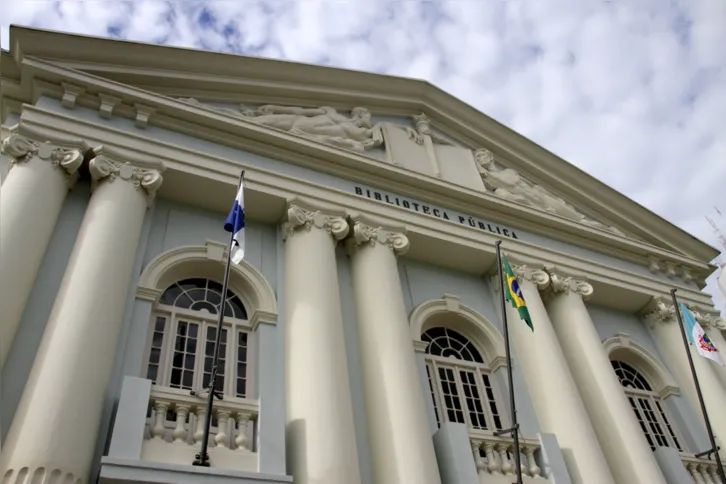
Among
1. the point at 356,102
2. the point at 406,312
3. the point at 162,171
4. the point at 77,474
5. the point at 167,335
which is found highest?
the point at 356,102

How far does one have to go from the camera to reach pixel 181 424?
316 inches

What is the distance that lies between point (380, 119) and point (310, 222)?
201 inches

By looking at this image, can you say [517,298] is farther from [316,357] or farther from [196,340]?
[196,340]

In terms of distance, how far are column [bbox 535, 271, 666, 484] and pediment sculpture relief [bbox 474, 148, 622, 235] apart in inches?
99.1

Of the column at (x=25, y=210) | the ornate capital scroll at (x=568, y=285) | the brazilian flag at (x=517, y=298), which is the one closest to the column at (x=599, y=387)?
the ornate capital scroll at (x=568, y=285)

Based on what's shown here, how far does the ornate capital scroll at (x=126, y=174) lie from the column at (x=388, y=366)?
144 inches

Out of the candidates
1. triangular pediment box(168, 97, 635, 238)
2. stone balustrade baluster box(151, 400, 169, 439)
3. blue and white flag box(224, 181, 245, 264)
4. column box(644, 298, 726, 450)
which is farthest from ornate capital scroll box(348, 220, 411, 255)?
column box(644, 298, 726, 450)

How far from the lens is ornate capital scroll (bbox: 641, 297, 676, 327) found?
15.2 m

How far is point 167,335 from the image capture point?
374 inches

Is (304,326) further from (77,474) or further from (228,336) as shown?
(77,474)

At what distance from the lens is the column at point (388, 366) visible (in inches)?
350

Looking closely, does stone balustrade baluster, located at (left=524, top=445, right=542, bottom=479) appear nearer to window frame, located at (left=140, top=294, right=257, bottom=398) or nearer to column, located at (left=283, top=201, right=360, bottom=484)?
column, located at (left=283, top=201, right=360, bottom=484)

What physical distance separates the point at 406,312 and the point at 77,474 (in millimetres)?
6329

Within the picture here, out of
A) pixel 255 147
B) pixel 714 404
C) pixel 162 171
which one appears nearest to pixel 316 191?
pixel 255 147
